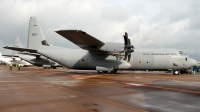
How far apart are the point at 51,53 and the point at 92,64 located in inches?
248

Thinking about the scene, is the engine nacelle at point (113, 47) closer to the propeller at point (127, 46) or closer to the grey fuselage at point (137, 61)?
the propeller at point (127, 46)

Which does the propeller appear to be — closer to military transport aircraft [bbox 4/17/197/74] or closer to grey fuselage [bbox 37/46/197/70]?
military transport aircraft [bbox 4/17/197/74]

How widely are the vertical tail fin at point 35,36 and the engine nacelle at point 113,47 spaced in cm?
1038

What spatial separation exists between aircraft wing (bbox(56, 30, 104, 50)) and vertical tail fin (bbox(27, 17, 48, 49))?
7843 millimetres

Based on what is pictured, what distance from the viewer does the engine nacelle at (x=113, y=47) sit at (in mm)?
20422

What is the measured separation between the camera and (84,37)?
18734 millimetres

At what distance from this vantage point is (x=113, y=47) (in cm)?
2042

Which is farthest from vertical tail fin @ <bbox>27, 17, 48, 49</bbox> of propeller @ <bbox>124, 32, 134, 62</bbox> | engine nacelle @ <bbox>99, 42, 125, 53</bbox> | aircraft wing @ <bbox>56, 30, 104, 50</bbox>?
propeller @ <bbox>124, 32, 134, 62</bbox>

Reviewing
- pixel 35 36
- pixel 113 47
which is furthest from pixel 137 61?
pixel 35 36

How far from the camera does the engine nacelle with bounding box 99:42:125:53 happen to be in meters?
20.4

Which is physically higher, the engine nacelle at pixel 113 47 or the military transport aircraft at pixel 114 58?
the engine nacelle at pixel 113 47

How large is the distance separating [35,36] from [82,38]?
34.4ft

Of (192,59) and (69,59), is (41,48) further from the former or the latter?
(192,59)

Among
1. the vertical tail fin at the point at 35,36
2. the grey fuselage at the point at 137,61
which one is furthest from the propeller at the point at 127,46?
the vertical tail fin at the point at 35,36
